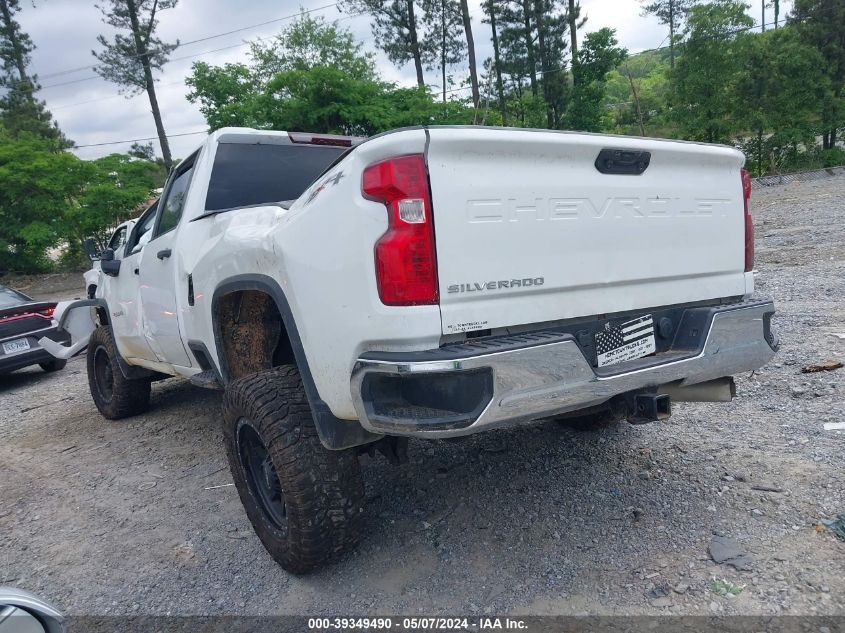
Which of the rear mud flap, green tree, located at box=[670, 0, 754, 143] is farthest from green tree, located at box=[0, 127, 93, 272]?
green tree, located at box=[670, 0, 754, 143]

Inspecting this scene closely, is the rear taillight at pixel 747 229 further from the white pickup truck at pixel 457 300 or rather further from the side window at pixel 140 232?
the side window at pixel 140 232

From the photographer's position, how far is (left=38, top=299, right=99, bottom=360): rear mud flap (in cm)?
554

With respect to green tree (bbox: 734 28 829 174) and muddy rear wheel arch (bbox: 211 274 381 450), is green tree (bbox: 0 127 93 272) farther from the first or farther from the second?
green tree (bbox: 734 28 829 174)

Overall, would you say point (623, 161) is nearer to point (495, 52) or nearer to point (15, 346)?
point (15, 346)

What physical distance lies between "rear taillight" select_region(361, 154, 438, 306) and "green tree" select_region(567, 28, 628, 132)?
33191mm

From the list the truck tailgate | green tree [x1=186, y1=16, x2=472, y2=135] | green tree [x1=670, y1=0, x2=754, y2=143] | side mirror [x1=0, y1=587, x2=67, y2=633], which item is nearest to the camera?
side mirror [x1=0, y1=587, x2=67, y2=633]

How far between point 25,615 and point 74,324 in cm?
524

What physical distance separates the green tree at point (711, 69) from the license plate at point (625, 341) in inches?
1299

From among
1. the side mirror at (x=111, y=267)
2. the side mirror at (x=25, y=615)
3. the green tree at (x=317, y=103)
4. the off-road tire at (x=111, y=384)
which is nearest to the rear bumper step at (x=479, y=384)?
the side mirror at (x=25, y=615)

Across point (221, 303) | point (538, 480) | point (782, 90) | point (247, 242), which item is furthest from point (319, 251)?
point (782, 90)

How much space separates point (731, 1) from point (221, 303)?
3754 centimetres

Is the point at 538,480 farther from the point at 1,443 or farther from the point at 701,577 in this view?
the point at 1,443

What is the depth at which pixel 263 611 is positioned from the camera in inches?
102

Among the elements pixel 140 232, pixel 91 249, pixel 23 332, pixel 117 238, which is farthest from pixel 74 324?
pixel 23 332
